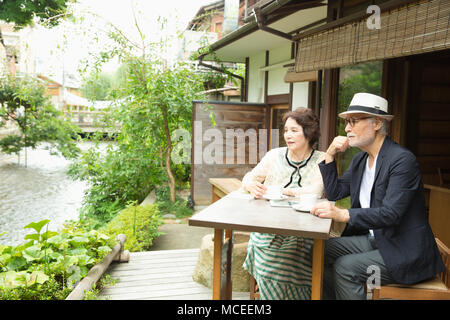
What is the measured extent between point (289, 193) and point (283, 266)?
0.51 m

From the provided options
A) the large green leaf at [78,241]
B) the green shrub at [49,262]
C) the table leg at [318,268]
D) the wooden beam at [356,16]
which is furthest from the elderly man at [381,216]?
the large green leaf at [78,241]

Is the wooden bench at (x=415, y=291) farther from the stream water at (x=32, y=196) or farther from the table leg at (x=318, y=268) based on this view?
the stream water at (x=32, y=196)

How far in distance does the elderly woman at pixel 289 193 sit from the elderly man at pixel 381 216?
0.62 ft

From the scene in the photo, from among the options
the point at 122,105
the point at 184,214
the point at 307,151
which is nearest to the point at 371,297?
the point at 307,151

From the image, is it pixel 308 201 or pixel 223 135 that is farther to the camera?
pixel 223 135

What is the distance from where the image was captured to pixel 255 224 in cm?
187

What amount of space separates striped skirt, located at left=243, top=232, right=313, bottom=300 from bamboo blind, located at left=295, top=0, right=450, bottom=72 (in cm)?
149

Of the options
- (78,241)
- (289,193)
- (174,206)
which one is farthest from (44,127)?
(289,193)

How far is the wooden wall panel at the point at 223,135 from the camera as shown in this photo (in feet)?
23.6

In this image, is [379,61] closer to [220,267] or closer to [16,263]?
[220,267]

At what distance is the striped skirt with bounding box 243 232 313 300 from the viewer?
2.44 metres

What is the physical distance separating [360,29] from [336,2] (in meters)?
1.13
